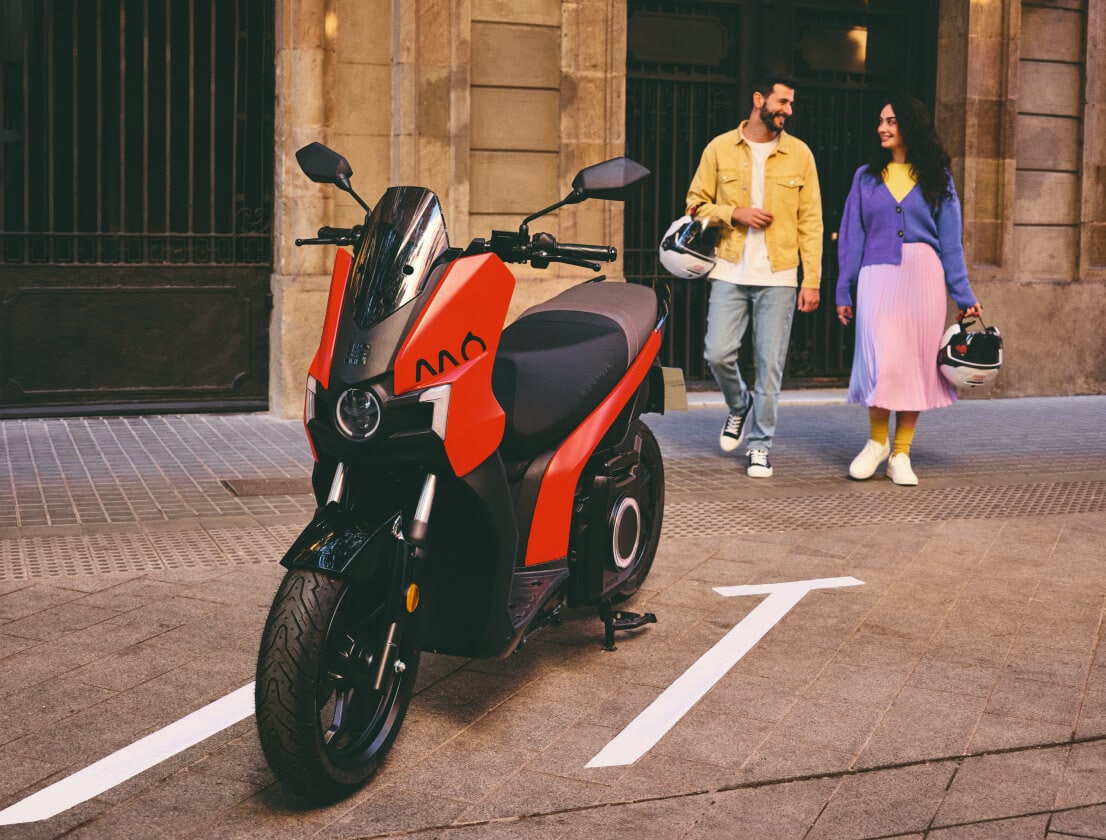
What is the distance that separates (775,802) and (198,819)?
1301 millimetres

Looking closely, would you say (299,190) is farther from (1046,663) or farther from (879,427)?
(1046,663)

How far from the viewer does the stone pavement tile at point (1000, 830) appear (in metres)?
3.37

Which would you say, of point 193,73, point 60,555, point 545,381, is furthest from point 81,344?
point 545,381

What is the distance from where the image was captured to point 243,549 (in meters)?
6.24

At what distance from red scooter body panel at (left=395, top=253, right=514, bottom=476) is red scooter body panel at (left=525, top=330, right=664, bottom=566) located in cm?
44

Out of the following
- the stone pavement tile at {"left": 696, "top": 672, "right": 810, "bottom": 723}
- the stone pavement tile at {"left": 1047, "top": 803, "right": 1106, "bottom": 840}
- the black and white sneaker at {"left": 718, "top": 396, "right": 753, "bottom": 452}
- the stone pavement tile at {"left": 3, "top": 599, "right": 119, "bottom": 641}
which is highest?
the black and white sneaker at {"left": 718, "top": 396, "right": 753, "bottom": 452}

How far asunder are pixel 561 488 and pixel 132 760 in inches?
53.9

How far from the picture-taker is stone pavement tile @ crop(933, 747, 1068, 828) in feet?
11.5

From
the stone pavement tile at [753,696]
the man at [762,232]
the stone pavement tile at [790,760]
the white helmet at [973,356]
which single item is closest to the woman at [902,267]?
the white helmet at [973,356]

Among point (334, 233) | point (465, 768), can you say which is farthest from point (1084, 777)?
point (334, 233)

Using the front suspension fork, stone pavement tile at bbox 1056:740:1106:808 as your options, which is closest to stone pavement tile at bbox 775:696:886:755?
stone pavement tile at bbox 1056:740:1106:808

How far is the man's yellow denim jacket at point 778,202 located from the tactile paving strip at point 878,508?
1.24 m

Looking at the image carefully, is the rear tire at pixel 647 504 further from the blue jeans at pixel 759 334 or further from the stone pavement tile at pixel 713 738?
the blue jeans at pixel 759 334

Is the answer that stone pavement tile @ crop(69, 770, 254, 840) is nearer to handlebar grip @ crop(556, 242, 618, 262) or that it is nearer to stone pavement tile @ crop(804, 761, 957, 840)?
stone pavement tile @ crop(804, 761, 957, 840)
